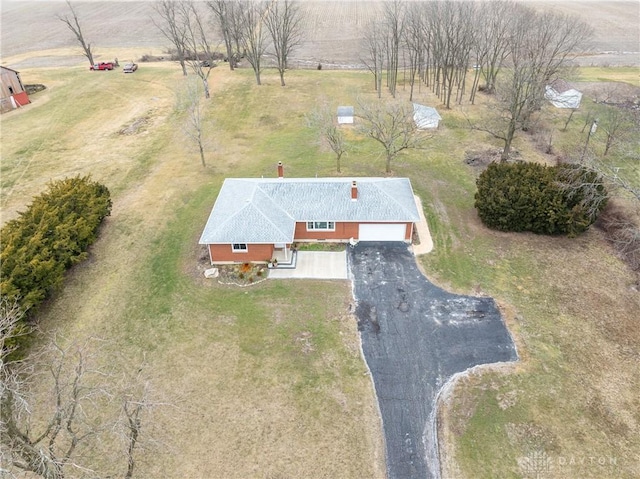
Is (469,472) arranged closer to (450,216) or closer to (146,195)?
(450,216)

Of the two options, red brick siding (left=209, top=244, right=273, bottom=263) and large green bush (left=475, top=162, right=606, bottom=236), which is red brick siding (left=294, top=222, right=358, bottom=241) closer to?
red brick siding (left=209, top=244, right=273, bottom=263)

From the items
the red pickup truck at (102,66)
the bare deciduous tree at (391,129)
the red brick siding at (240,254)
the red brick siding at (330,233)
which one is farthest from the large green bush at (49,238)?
the red pickup truck at (102,66)

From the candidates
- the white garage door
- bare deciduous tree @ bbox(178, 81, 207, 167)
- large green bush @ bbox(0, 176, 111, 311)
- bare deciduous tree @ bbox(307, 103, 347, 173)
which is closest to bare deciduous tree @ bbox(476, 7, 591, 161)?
bare deciduous tree @ bbox(307, 103, 347, 173)

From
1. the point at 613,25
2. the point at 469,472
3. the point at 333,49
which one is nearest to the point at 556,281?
the point at 469,472

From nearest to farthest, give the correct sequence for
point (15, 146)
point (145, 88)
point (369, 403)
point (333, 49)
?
point (369, 403), point (15, 146), point (145, 88), point (333, 49)

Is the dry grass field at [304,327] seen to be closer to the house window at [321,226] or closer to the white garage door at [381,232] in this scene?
the white garage door at [381,232]

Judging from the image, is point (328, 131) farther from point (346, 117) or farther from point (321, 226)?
point (346, 117)

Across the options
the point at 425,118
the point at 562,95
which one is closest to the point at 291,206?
the point at 425,118
